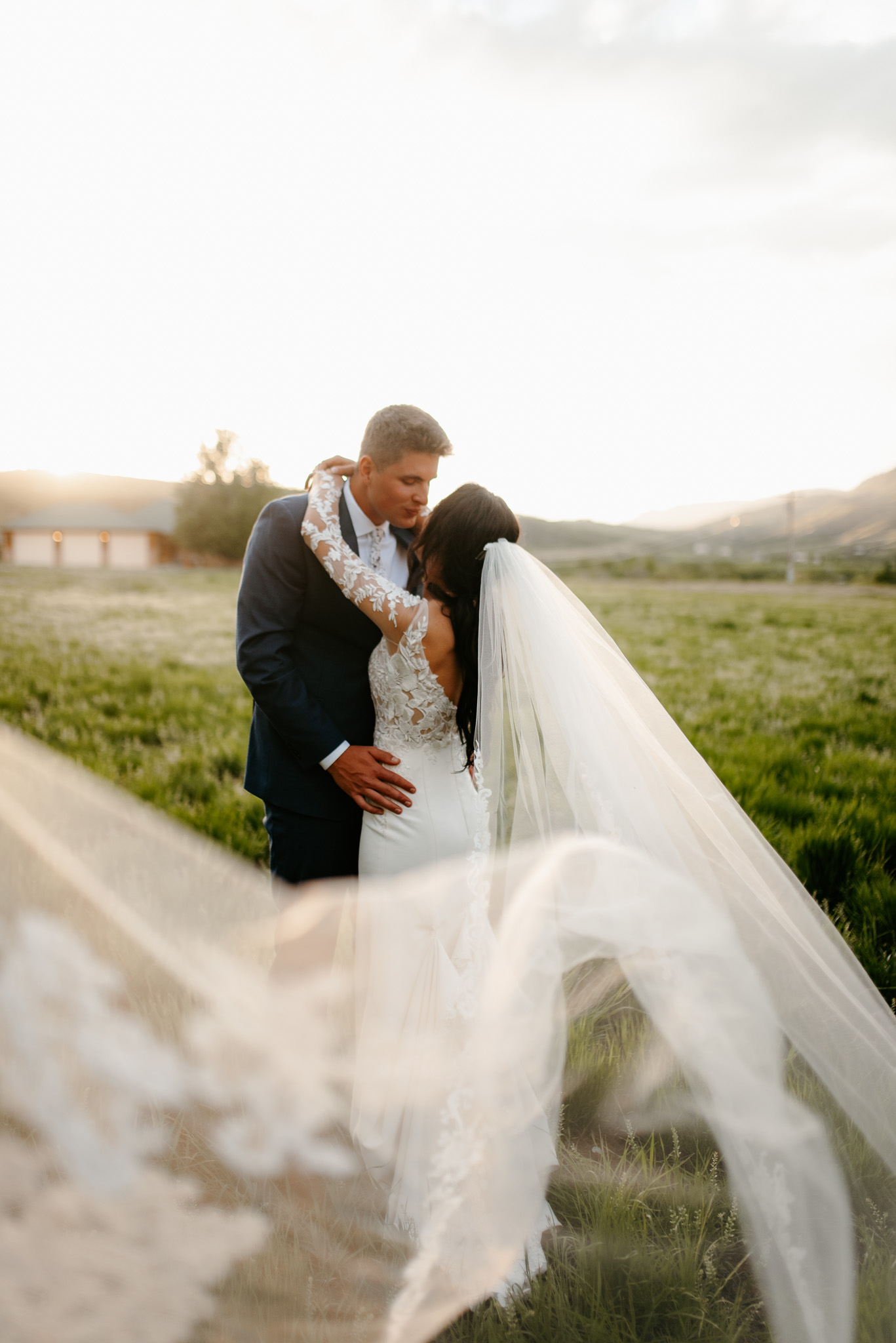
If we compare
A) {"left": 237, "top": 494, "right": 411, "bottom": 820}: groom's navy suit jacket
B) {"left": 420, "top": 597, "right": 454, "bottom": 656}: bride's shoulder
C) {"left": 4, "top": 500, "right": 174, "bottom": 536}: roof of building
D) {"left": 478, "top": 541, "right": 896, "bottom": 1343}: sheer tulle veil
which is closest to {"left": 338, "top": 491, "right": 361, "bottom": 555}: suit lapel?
{"left": 237, "top": 494, "right": 411, "bottom": 820}: groom's navy suit jacket

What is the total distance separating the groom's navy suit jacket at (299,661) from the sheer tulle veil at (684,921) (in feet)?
2.47

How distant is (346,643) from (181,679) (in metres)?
8.17

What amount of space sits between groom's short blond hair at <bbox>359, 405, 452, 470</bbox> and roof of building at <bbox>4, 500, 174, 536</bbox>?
140 ft

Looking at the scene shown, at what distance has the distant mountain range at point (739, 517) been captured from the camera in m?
25.6

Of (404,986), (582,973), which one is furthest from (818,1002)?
(404,986)

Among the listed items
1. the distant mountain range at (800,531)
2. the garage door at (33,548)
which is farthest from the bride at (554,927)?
the garage door at (33,548)

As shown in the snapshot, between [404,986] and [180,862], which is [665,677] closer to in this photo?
[180,862]

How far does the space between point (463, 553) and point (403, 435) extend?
2.00ft

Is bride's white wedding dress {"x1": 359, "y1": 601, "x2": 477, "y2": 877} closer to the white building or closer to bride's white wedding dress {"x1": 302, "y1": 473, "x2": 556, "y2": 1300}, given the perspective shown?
bride's white wedding dress {"x1": 302, "y1": 473, "x2": 556, "y2": 1300}

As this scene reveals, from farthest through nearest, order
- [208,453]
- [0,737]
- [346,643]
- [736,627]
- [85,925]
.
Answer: [208,453]
[736,627]
[0,737]
[85,925]
[346,643]

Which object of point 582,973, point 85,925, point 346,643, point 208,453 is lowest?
point 85,925

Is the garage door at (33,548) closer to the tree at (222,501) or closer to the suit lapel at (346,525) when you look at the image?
the tree at (222,501)

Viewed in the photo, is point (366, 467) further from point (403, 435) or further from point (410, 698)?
point (410, 698)

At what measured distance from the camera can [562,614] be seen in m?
2.75
